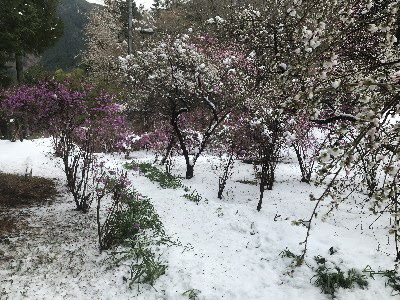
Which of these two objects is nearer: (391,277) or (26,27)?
(391,277)

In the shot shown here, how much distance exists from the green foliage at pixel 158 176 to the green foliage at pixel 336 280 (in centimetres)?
509

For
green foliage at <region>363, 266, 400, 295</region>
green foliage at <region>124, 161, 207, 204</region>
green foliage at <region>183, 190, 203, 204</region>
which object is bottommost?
green foliage at <region>363, 266, 400, 295</region>

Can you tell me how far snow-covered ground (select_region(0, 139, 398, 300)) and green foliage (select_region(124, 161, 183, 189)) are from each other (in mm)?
987

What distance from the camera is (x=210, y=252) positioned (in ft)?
21.1

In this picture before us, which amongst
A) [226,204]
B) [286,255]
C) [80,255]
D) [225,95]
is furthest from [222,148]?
[80,255]

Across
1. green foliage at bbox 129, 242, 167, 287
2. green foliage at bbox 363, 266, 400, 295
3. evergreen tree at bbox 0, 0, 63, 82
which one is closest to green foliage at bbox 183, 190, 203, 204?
green foliage at bbox 129, 242, 167, 287

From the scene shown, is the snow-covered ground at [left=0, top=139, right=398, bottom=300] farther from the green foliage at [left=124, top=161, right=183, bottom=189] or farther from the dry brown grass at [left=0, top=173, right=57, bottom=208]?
the green foliage at [left=124, top=161, right=183, bottom=189]

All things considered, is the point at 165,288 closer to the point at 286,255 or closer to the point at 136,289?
the point at 136,289

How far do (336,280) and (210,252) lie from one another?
2.22m

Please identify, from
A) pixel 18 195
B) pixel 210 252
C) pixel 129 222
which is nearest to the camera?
pixel 210 252

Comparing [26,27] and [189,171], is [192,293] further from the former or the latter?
[26,27]

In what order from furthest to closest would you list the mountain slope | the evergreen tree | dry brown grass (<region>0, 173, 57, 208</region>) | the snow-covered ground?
the mountain slope
the evergreen tree
dry brown grass (<region>0, 173, 57, 208</region>)
the snow-covered ground

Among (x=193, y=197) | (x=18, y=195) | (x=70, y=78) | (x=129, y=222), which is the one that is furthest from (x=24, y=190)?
(x=193, y=197)

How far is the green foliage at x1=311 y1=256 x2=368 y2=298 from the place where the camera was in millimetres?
5195
